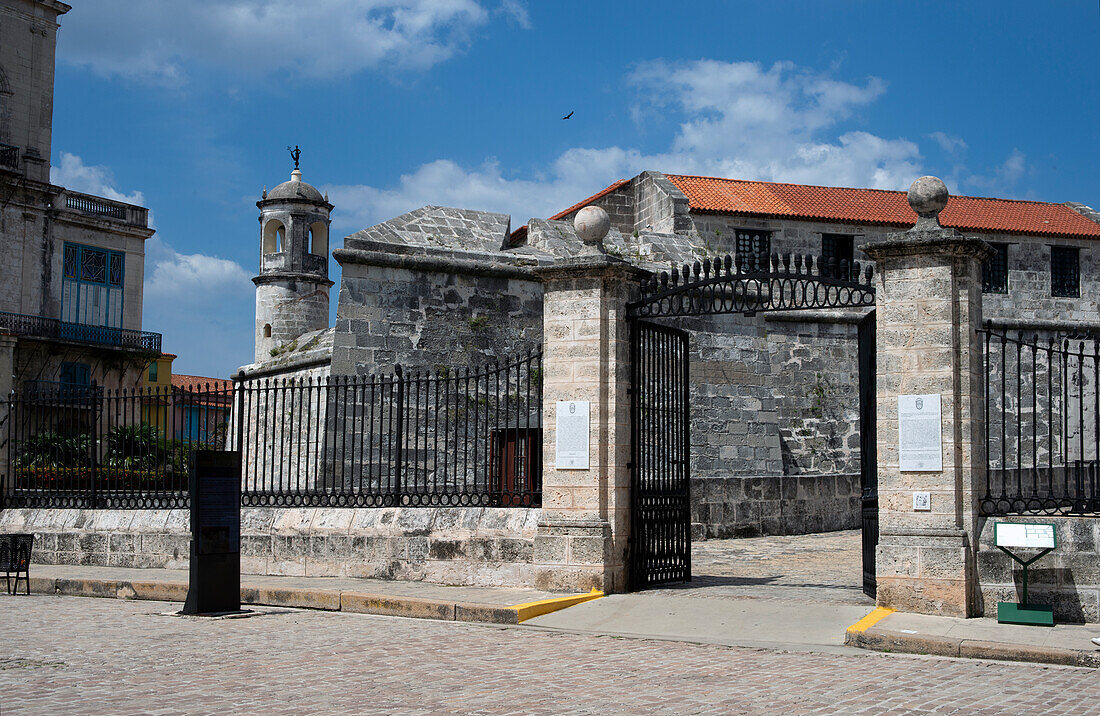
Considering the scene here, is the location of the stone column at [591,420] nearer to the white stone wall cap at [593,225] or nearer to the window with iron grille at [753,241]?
the white stone wall cap at [593,225]

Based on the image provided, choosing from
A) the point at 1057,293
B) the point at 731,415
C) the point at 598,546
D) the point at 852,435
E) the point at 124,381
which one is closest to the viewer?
the point at 598,546

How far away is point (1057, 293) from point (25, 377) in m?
31.8

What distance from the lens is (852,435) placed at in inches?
811

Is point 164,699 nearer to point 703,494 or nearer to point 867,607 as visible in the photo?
point 867,607

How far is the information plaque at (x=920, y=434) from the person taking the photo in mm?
8609

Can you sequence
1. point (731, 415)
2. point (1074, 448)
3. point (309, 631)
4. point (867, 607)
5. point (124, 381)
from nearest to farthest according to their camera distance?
point (309, 631) → point (867, 607) → point (731, 415) → point (1074, 448) → point (124, 381)

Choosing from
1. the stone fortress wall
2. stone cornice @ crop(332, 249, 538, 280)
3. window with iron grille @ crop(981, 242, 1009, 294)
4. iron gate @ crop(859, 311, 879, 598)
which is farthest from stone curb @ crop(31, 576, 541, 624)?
window with iron grille @ crop(981, 242, 1009, 294)

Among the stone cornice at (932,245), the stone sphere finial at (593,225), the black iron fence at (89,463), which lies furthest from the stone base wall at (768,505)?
the stone cornice at (932,245)

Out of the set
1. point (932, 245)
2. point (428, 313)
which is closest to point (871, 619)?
point (932, 245)

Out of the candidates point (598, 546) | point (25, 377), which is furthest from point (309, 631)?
point (25, 377)

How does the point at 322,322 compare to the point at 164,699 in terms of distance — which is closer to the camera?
the point at 164,699

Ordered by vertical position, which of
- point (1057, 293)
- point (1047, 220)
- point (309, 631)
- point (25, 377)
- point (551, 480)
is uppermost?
point (1047, 220)

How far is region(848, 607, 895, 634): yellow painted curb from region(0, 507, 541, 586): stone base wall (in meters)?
3.32

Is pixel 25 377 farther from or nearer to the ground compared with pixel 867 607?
farther from the ground
